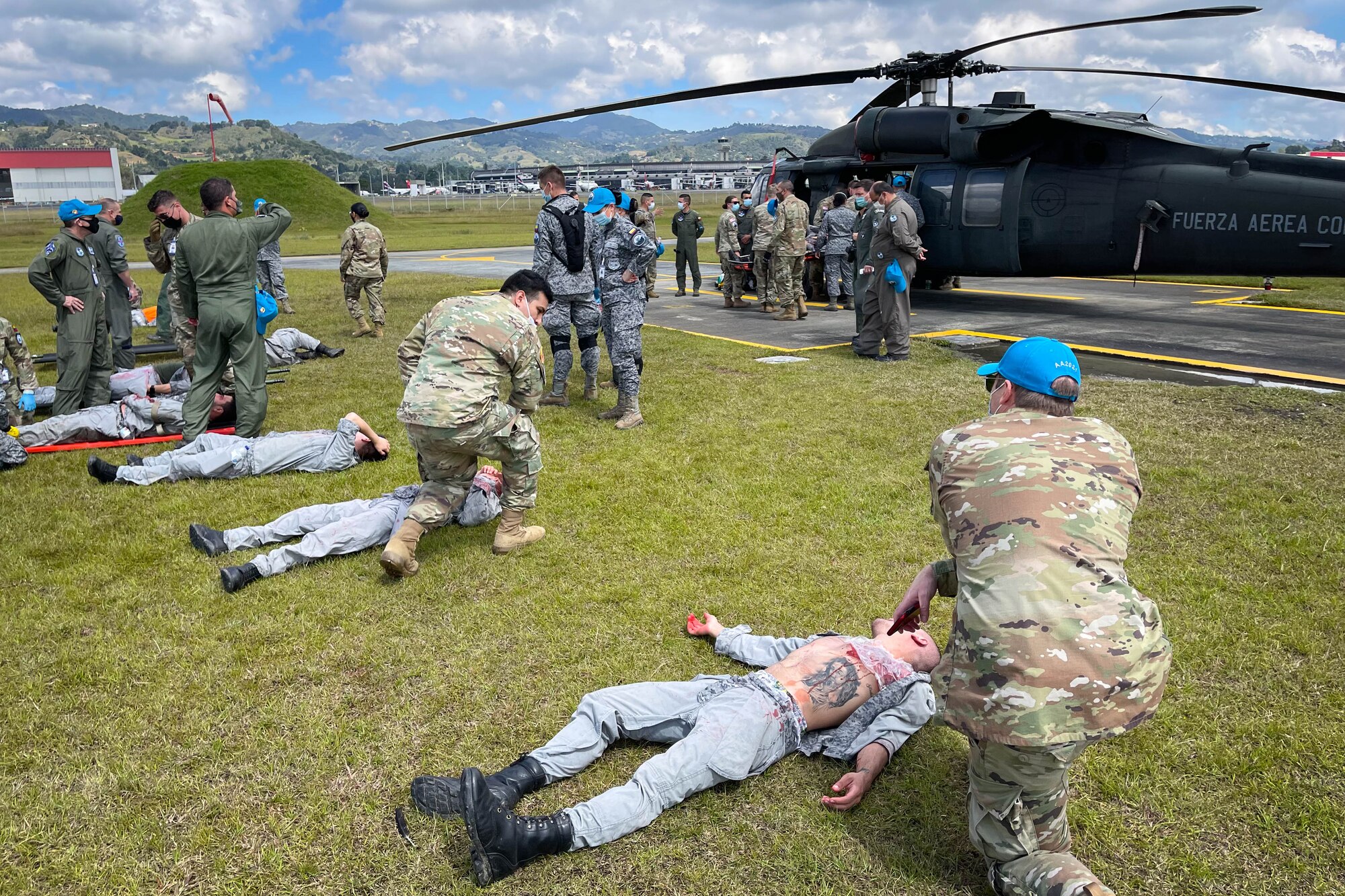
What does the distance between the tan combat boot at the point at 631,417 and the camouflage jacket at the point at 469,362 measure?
267cm

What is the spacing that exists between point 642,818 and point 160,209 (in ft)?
26.4

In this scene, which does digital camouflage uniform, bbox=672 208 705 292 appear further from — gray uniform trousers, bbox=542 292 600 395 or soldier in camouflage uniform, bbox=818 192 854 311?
gray uniform trousers, bbox=542 292 600 395

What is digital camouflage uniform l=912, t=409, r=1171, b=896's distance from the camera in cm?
247

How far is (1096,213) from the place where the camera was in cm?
1230

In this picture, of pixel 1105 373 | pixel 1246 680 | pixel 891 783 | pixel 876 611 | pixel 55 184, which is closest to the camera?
pixel 891 783

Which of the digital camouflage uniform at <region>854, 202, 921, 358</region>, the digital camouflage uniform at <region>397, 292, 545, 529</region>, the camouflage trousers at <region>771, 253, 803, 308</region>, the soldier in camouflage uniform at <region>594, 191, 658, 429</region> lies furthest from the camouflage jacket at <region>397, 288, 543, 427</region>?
the camouflage trousers at <region>771, 253, 803, 308</region>

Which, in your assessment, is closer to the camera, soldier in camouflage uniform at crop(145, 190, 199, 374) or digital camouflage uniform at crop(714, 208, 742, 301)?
soldier in camouflage uniform at crop(145, 190, 199, 374)

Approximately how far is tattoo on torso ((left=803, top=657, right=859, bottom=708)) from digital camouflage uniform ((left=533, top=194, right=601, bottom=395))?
544 cm

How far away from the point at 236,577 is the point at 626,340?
14.2 ft

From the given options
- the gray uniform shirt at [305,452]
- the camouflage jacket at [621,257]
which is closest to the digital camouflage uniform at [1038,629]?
the gray uniform shirt at [305,452]

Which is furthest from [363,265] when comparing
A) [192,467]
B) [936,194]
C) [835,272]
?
[936,194]

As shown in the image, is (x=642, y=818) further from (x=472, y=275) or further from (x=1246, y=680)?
(x=472, y=275)

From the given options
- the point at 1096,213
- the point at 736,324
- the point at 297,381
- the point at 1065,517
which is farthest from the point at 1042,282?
the point at 1065,517

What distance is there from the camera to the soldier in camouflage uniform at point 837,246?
14422mm
